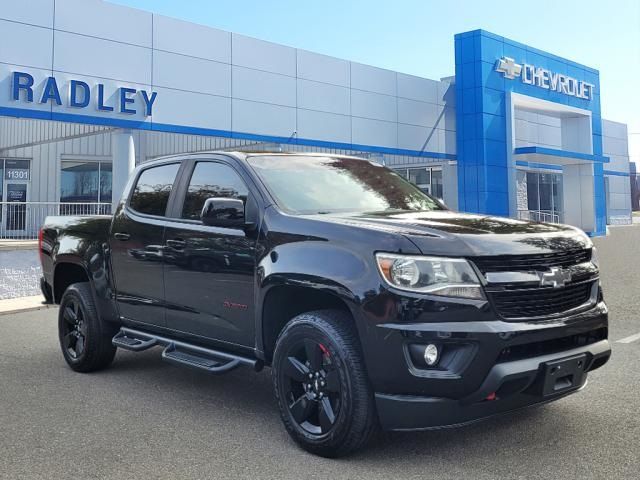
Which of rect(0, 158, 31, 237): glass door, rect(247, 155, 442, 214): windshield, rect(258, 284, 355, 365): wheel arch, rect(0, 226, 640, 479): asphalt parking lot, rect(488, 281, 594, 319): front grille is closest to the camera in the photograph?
rect(488, 281, 594, 319): front grille

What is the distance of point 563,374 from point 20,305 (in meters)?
10.4

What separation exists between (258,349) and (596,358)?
2109 mm

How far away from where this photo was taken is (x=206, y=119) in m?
17.2

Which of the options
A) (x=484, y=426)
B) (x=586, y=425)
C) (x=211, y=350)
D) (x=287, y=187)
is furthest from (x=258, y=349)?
(x=586, y=425)

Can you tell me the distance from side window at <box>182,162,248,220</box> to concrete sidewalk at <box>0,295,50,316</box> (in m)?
6.70

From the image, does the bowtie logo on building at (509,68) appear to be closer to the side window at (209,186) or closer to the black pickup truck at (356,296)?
the black pickup truck at (356,296)

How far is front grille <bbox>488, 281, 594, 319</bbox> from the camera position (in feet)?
11.1

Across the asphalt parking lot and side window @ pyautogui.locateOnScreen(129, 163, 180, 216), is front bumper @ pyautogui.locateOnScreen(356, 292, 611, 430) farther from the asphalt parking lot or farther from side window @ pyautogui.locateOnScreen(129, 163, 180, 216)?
side window @ pyautogui.locateOnScreen(129, 163, 180, 216)

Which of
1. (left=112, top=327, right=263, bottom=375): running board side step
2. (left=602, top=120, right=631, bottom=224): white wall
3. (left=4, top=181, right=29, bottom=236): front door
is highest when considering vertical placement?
(left=602, top=120, right=631, bottom=224): white wall

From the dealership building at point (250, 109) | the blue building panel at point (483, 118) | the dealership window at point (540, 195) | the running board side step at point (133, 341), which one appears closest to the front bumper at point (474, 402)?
the running board side step at point (133, 341)

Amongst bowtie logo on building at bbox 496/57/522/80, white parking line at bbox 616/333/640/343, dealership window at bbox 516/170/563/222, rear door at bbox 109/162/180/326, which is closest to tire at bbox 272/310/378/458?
rear door at bbox 109/162/180/326

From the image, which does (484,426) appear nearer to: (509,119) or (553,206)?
(509,119)

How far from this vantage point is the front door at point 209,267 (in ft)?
14.0

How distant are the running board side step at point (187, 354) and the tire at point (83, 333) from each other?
1.16 ft
